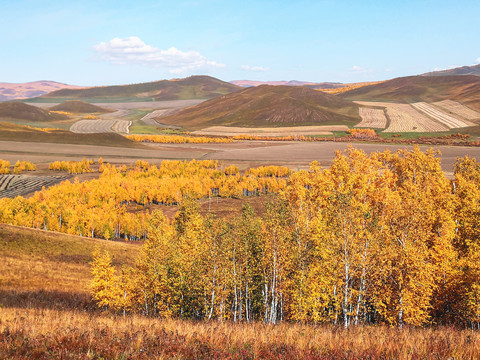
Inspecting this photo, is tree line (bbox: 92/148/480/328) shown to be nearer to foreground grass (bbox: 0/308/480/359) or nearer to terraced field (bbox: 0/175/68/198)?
foreground grass (bbox: 0/308/480/359)

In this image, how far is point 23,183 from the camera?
568 ft

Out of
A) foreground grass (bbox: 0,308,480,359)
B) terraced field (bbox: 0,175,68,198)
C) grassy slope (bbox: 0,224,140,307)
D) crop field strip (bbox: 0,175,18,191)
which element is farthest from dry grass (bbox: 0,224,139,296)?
crop field strip (bbox: 0,175,18,191)

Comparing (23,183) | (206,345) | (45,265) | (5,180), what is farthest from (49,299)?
(5,180)

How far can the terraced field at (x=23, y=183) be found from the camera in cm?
15788

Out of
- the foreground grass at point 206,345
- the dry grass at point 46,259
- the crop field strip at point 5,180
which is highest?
the foreground grass at point 206,345

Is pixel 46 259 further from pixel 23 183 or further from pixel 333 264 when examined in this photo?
pixel 23 183

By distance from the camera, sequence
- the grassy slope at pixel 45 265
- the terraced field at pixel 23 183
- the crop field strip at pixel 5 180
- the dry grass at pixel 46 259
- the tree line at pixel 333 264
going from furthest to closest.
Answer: the crop field strip at pixel 5 180 → the terraced field at pixel 23 183 → the dry grass at pixel 46 259 → the grassy slope at pixel 45 265 → the tree line at pixel 333 264

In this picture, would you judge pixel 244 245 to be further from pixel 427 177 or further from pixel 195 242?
pixel 427 177

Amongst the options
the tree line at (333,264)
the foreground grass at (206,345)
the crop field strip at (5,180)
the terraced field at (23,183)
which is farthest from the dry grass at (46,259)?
the crop field strip at (5,180)

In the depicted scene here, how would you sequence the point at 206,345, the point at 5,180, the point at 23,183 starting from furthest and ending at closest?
the point at 5,180 → the point at 23,183 → the point at 206,345

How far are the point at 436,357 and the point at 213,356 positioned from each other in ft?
29.1

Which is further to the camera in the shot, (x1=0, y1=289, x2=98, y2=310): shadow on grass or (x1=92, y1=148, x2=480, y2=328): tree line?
(x1=0, y1=289, x2=98, y2=310): shadow on grass

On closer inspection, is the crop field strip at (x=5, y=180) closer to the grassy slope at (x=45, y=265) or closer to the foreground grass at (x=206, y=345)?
the grassy slope at (x=45, y=265)

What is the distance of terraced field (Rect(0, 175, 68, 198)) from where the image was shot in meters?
158
